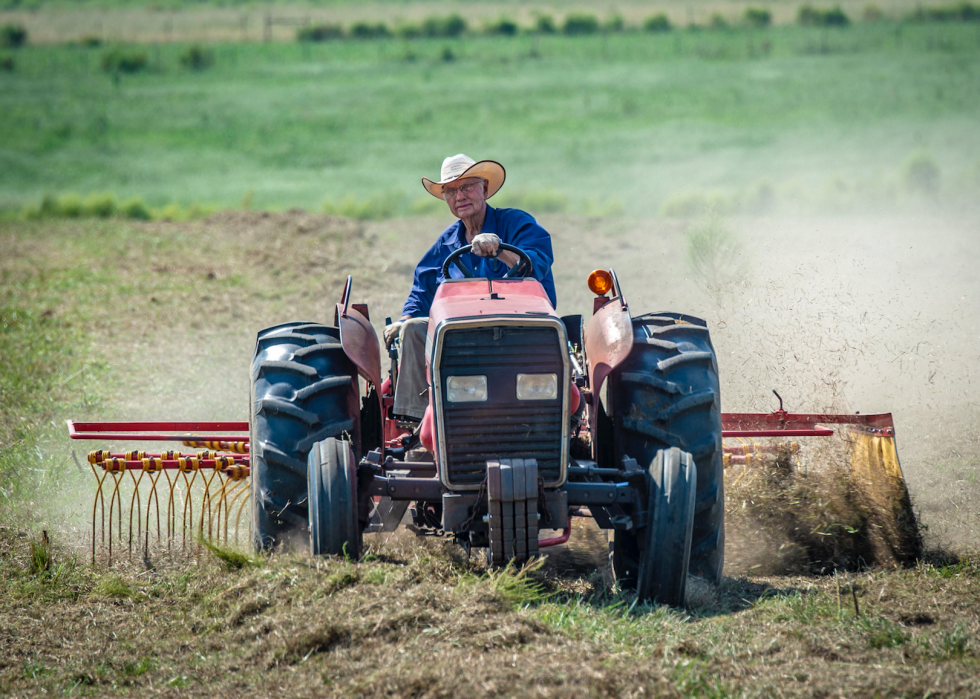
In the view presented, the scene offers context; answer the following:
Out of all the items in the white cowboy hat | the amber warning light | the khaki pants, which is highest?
the white cowboy hat

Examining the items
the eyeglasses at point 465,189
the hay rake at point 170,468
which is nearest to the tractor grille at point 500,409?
the hay rake at point 170,468

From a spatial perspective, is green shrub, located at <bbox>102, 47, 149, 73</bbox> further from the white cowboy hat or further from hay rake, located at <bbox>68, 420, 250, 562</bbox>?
the white cowboy hat

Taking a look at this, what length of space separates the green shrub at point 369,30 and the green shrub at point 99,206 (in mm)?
15422

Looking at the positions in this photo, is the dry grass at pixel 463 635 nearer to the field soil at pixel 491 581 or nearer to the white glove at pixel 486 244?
the field soil at pixel 491 581

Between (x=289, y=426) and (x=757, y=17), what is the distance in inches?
1219

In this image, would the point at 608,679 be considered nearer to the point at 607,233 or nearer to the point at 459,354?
the point at 459,354

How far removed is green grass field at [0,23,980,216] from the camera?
899 inches

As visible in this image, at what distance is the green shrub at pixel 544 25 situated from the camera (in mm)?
33781

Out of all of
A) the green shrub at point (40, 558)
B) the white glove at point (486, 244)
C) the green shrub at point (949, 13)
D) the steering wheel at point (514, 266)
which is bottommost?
the green shrub at point (40, 558)

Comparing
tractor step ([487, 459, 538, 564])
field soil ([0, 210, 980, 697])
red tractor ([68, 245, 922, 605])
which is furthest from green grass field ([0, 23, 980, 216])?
tractor step ([487, 459, 538, 564])

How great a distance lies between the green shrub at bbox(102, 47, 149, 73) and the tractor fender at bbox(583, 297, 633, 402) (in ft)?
92.0

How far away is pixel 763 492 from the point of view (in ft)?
20.8

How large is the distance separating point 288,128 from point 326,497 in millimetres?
24654

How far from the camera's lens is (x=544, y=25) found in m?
34.1
